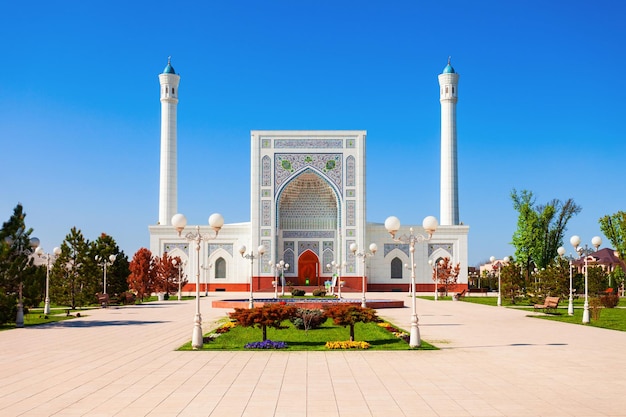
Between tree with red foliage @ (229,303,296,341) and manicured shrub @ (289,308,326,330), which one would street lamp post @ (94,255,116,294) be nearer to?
manicured shrub @ (289,308,326,330)

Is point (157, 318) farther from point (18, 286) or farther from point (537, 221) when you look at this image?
point (537, 221)

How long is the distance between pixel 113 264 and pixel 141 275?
11.6 feet

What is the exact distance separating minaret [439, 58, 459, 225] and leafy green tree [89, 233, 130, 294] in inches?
1010

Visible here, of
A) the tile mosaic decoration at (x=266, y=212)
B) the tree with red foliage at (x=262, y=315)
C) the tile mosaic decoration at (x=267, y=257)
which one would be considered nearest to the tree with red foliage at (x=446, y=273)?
the tile mosaic decoration at (x=267, y=257)

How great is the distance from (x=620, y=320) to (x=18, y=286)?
17.7 metres

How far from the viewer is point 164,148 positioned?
5353 centimetres

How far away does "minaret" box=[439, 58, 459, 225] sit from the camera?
52.5m

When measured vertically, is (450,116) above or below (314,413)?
above

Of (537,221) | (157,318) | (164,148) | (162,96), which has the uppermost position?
(162,96)

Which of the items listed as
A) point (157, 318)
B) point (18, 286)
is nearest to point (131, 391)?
point (18, 286)

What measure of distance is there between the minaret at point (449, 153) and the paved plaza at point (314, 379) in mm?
36512

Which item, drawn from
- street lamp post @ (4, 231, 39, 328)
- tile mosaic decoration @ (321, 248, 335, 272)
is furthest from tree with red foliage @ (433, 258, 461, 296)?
street lamp post @ (4, 231, 39, 328)

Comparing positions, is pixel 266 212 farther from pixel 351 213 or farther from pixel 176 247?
pixel 176 247

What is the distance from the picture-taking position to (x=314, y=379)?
32.9 ft
